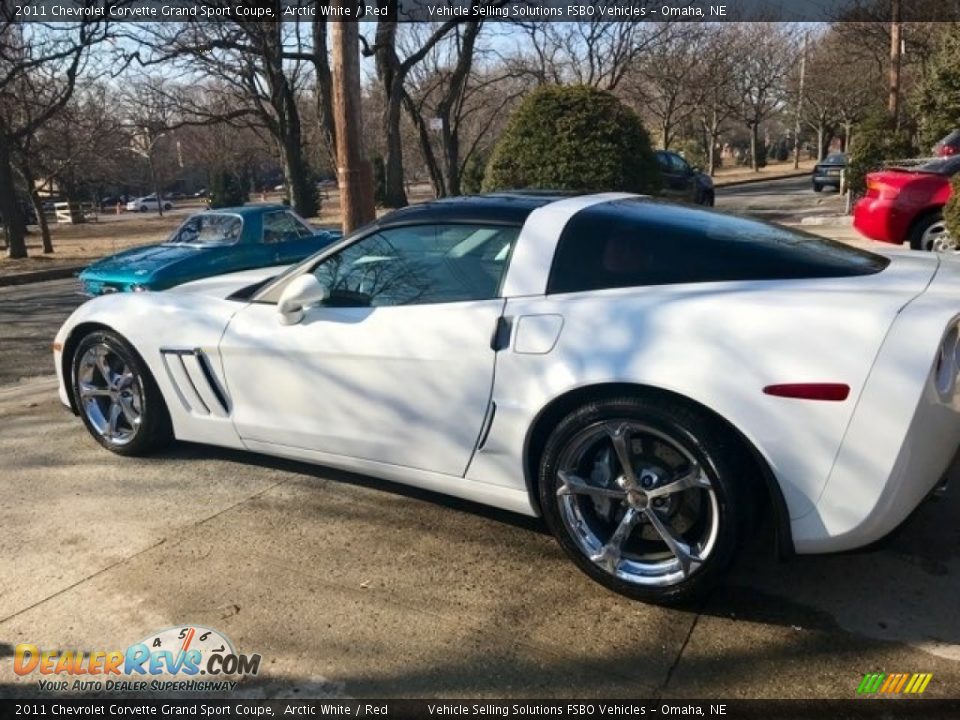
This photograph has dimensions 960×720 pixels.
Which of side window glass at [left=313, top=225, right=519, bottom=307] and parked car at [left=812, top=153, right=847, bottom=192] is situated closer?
side window glass at [left=313, top=225, right=519, bottom=307]

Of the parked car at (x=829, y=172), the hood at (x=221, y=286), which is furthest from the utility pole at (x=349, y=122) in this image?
the parked car at (x=829, y=172)

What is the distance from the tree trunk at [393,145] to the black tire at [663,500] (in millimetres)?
23080

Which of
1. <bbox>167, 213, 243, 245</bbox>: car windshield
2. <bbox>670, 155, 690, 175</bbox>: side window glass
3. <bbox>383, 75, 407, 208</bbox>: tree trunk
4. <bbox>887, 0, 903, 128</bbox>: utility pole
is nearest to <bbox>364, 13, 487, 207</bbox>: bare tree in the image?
<bbox>383, 75, 407, 208</bbox>: tree trunk

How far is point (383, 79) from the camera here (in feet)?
86.4

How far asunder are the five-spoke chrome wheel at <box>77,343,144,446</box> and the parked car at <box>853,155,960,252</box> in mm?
9191

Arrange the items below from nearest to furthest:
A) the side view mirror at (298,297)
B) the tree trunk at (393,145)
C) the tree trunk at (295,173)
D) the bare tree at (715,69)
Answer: the side view mirror at (298,297) < the tree trunk at (393,145) < the tree trunk at (295,173) < the bare tree at (715,69)

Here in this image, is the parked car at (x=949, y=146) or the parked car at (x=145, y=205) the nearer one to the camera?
the parked car at (x=949, y=146)

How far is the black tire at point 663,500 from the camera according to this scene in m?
2.50

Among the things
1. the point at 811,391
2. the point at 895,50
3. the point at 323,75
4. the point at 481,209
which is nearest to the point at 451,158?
the point at 323,75


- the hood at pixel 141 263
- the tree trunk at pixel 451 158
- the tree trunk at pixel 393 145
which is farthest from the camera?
the tree trunk at pixel 451 158

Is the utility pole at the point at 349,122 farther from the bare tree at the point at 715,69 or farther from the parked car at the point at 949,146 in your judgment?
the bare tree at the point at 715,69

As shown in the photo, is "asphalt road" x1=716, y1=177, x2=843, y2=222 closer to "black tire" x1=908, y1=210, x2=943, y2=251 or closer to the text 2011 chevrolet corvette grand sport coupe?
"black tire" x1=908, y1=210, x2=943, y2=251

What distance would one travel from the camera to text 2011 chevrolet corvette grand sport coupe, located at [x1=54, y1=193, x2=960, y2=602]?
237cm

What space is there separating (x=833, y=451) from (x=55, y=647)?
2.51 meters
